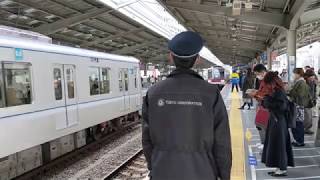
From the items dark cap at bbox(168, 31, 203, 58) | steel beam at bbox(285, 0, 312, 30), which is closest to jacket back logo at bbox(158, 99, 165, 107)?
dark cap at bbox(168, 31, 203, 58)

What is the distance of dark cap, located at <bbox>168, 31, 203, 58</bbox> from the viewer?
2654 millimetres

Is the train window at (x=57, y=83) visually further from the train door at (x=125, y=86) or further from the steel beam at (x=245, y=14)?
the steel beam at (x=245, y=14)

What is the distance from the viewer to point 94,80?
11.7m

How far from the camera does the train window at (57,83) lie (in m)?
9.02

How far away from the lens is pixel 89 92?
11.2 m

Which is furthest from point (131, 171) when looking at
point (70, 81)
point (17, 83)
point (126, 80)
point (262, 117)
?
point (126, 80)

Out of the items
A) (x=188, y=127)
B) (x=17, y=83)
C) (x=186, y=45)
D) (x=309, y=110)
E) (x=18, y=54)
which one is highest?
(x=18, y=54)

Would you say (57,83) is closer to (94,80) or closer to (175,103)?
(94,80)

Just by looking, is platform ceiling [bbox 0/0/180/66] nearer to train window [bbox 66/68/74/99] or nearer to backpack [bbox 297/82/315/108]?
train window [bbox 66/68/74/99]

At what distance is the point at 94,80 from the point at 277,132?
6572 millimetres

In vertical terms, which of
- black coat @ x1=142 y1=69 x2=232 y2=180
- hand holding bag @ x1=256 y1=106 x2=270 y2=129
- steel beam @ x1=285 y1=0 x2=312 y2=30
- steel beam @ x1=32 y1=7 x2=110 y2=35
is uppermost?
steel beam @ x1=32 y1=7 x2=110 y2=35

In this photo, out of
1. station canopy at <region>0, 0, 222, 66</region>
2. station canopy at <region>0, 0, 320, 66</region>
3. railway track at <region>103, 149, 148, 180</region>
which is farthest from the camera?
station canopy at <region>0, 0, 222, 66</region>

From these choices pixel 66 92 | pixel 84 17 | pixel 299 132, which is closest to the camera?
pixel 299 132

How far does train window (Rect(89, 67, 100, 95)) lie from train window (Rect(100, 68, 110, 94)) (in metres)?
0.39
